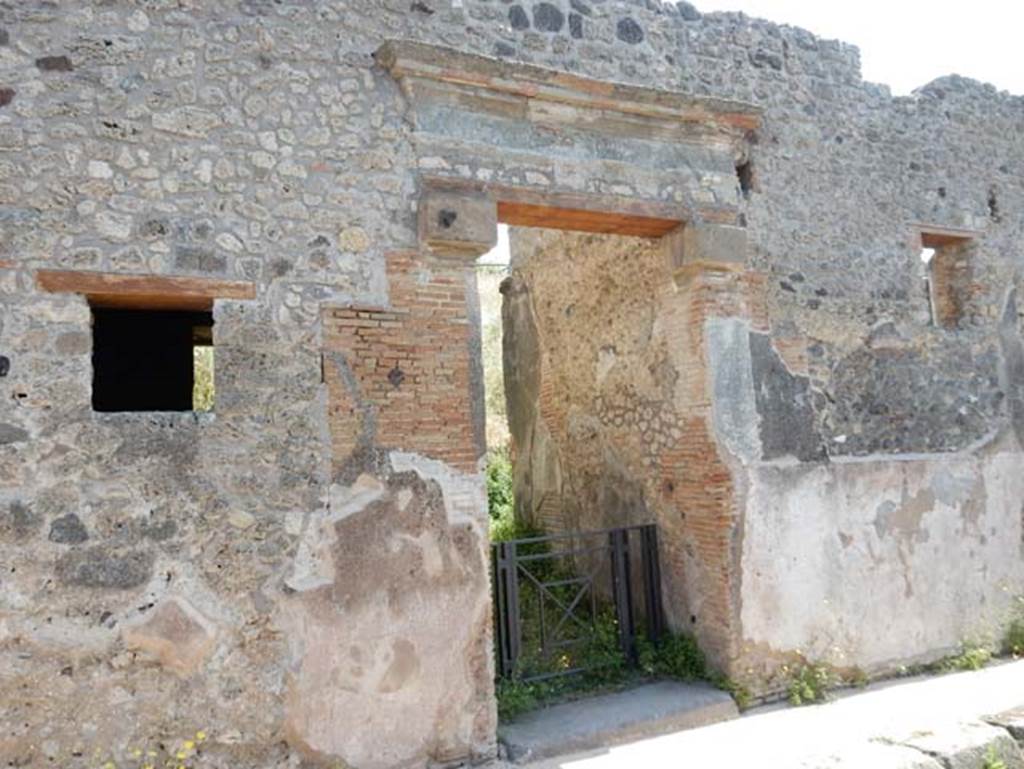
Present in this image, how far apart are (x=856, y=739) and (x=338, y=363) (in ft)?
12.2

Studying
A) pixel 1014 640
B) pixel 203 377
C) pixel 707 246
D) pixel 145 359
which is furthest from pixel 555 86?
pixel 203 377

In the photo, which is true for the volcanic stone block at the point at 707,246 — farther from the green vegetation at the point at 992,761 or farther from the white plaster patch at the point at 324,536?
the green vegetation at the point at 992,761

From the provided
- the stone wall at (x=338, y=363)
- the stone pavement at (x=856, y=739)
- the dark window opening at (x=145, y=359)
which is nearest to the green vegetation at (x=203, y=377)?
the dark window opening at (x=145, y=359)

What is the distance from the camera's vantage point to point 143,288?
4270mm

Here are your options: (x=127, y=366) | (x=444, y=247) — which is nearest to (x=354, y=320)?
(x=444, y=247)

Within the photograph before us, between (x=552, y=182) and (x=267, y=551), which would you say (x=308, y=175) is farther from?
(x=267, y=551)

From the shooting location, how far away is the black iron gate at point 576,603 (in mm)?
5691

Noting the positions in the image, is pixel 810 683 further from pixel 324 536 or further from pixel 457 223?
pixel 457 223

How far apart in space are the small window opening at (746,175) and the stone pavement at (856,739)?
369 cm

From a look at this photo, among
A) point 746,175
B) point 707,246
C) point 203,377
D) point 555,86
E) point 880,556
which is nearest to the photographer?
point 555,86

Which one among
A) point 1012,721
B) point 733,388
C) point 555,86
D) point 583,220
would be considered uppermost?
point 555,86

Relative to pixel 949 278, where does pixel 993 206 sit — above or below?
above

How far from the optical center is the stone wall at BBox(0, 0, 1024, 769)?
13.3 ft

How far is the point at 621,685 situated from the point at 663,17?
15.6 ft
